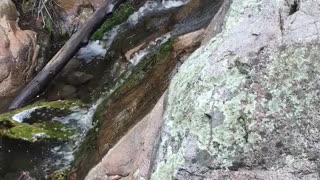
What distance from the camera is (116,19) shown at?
24.0ft

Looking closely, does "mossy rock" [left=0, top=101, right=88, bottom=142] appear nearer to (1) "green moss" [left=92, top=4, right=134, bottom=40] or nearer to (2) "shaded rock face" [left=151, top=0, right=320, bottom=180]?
(1) "green moss" [left=92, top=4, right=134, bottom=40]

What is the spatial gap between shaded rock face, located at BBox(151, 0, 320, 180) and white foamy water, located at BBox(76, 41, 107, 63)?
3.83 metres

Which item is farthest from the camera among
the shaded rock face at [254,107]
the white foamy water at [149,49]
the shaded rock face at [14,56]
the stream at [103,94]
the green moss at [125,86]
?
the shaded rock face at [14,56]

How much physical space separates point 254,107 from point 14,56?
4.90 m

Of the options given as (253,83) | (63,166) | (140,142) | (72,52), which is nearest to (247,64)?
(253,83)

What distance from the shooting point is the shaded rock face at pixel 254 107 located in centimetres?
286

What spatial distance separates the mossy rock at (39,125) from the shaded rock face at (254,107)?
2.68 metres

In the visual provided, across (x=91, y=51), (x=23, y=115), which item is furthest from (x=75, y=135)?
(x=91, y=51)

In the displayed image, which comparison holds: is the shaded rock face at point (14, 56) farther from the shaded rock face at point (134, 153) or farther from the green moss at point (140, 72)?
the shaded rock face at point (134, 153)

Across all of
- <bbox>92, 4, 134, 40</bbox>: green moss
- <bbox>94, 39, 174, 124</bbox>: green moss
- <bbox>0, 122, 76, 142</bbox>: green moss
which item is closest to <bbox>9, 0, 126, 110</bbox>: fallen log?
<bbox>92, 4, 134, 40</bbox>: green moss

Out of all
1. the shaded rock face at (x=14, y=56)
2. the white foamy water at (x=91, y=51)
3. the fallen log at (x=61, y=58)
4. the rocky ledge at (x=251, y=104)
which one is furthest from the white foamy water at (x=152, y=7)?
the rocky ledge at (x=251, y=104)

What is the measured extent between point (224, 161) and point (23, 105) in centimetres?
410

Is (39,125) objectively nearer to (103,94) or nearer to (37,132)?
(37,132)

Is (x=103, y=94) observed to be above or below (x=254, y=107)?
below
